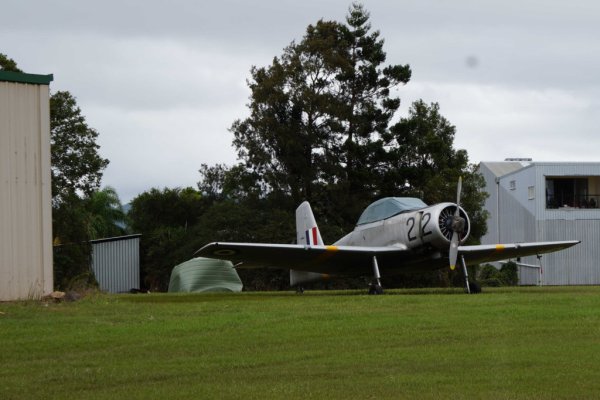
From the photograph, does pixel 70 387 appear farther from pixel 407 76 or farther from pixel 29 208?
pixel 407 76

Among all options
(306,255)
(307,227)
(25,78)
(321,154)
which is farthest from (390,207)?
(321,154)

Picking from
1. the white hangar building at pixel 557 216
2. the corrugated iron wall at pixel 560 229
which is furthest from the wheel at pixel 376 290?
the corrugated iron wall at pixel 560 229

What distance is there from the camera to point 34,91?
17.8 meters

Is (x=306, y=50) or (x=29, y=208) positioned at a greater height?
(x=306, y=50)

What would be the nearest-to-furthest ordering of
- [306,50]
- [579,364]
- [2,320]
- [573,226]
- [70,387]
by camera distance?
[70,387]
[579,364]
[2,320]
[306,50]
[573,226]

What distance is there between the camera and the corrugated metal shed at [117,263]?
52250 mm

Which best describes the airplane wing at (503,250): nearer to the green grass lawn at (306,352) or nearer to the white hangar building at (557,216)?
the green grass lawn at (306,352)

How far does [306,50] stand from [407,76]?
5897 millimetres

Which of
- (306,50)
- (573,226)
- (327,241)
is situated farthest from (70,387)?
(573,226)

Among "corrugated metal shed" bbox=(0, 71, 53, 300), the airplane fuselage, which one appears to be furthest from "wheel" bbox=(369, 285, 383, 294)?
"corrugated metal shed" bbox=(0, 71, 53, 300)

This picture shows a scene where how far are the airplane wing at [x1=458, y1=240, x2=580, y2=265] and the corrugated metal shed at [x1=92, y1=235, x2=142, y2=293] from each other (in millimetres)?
32118

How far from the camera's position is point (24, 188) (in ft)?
57.4

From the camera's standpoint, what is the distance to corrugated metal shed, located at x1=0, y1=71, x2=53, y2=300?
17.2 meters

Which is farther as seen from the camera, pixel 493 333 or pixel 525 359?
pixel 493 333
